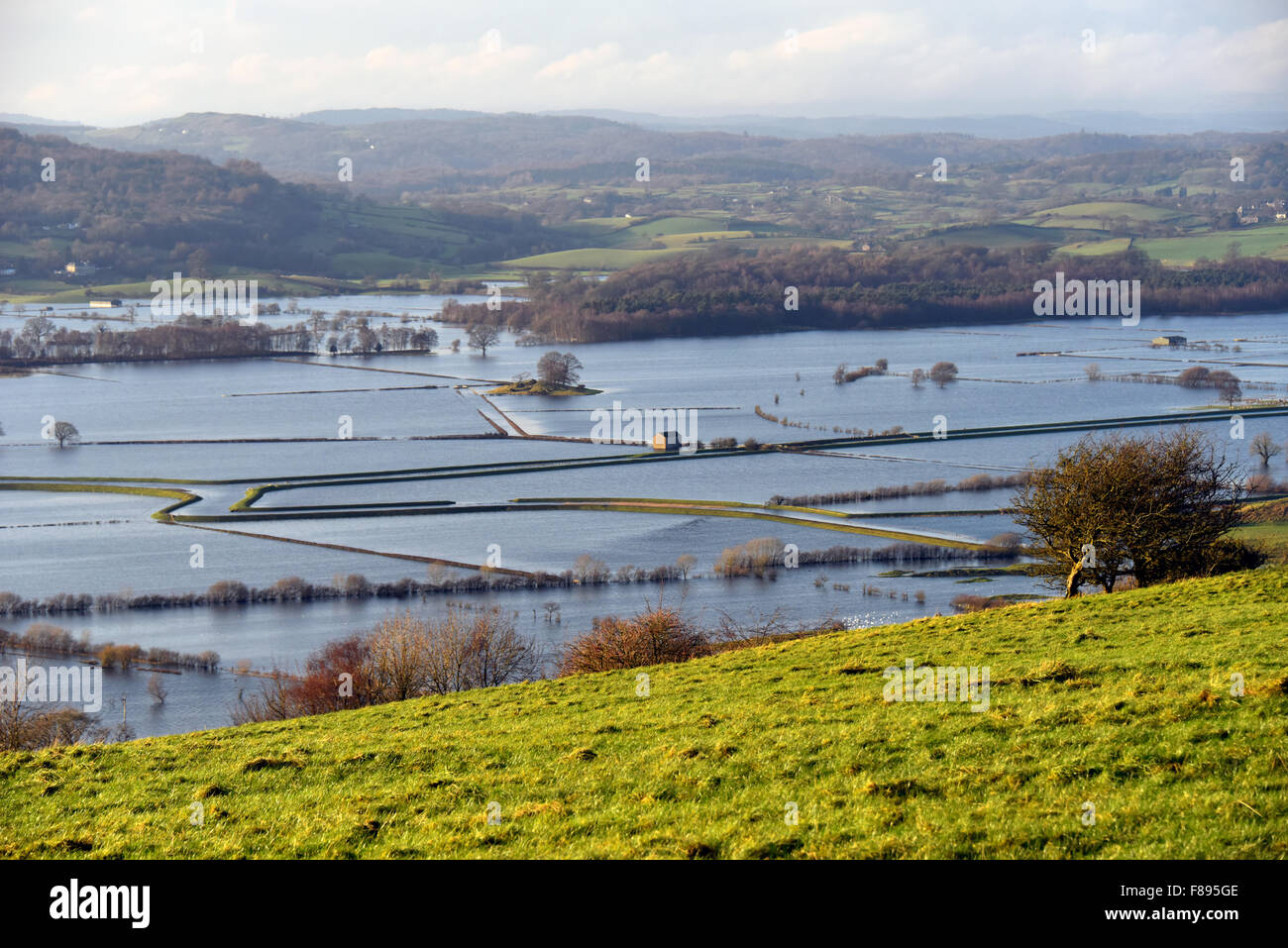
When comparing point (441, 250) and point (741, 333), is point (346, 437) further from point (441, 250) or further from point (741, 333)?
point (441, 250)

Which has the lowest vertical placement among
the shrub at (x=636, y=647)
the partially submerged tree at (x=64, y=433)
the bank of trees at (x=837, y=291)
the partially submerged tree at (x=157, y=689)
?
the partially submerged tree at (x=157, y=689)

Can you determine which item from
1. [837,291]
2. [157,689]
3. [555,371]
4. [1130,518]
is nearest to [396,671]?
[157,689]

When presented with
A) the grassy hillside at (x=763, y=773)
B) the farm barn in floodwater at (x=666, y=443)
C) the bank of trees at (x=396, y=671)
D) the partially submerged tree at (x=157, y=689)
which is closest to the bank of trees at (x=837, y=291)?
the farm barn in floodwater at (x=666, y=443)

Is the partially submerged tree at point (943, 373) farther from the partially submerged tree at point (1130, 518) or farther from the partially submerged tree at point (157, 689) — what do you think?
the partially submerged tree at point (157, 689)

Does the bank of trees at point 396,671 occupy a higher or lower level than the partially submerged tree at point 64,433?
lower

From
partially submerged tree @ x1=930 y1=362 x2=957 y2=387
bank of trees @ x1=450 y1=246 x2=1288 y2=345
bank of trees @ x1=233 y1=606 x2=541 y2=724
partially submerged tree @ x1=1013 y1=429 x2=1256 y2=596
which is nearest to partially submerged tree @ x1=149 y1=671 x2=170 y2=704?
bank of trees @ x1=233 y1=606 x2=541 y2=724

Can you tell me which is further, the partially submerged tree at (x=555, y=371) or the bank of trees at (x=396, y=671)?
the partially submerged tree at (x=555, y=371)
